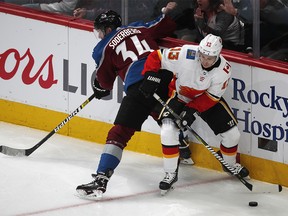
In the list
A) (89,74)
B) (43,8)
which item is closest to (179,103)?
(89,74)

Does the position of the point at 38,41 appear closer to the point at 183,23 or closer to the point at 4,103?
the point at 4,103

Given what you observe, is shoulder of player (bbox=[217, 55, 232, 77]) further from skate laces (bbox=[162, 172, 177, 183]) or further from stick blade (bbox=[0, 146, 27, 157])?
stick blade (bbox=[0, 146, 27, 157])

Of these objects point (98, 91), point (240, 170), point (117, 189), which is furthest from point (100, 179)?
point (240, 170)

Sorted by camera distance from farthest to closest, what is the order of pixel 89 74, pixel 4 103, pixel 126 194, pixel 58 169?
pixel 4 103 → pixel 89 74 → pixel 58 169 → pixel 126 194

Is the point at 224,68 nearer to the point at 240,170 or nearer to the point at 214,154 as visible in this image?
the point at 214,154

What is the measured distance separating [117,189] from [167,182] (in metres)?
0.33

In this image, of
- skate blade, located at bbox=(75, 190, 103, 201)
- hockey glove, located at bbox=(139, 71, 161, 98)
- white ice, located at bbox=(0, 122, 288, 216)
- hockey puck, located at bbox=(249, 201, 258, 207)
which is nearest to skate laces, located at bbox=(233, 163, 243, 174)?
white ice, located at bbox=(0, 122, 288, 216)

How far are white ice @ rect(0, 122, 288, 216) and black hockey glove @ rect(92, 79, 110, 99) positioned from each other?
0.46 metres

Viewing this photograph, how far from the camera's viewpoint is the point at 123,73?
24.3 ft

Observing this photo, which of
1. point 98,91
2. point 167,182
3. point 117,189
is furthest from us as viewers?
point 98,91

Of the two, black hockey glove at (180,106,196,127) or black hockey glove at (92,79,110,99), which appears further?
black hockey glove at (92,79,110,99)

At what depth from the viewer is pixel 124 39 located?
741 centimetres

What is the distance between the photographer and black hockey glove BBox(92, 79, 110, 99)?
7617mm

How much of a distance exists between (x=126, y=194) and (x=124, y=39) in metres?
1.00
